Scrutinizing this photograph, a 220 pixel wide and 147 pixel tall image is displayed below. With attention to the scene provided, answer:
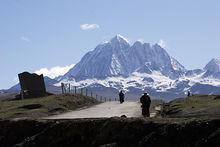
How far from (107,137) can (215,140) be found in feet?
29.2

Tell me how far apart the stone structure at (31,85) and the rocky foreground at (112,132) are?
5004 centimetres

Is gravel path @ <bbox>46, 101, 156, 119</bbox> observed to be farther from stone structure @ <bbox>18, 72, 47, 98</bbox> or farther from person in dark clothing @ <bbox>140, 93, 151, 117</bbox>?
stone structure @ <bbox>18, 72, 47, 98</bbox>

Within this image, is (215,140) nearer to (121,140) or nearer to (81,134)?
(121,140)

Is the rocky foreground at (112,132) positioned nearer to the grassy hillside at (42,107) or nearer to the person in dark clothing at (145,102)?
the person in dark clothing at (145,102)

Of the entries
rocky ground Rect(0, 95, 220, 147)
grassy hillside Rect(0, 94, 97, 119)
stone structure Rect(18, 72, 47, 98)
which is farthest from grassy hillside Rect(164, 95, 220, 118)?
stone structure Rect(18, 72, 47, 98)

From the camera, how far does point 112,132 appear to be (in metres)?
35.3

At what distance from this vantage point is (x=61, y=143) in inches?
1518

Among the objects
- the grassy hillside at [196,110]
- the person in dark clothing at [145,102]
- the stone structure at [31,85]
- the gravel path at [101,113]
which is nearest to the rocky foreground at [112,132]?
the person in dark clothing at [145,102]

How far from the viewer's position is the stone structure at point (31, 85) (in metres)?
95.0

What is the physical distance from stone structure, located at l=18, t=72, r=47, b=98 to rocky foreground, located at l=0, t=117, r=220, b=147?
50.0 meters

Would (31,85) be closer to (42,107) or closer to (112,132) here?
(42,107)

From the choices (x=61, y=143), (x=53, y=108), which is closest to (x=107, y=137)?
(x=61, y=143)

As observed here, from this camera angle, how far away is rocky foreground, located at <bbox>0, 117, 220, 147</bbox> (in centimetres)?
2964

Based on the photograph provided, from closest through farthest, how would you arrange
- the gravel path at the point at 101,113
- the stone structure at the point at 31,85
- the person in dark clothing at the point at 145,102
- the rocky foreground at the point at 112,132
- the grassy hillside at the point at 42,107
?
the rocky foreground at the point at 112,132, the person in dark clothing at the point at 145,102, the gravel path at the point at 101,113, the grassy hillside at the point at 42,107, the stone structure at the point at 31,85
